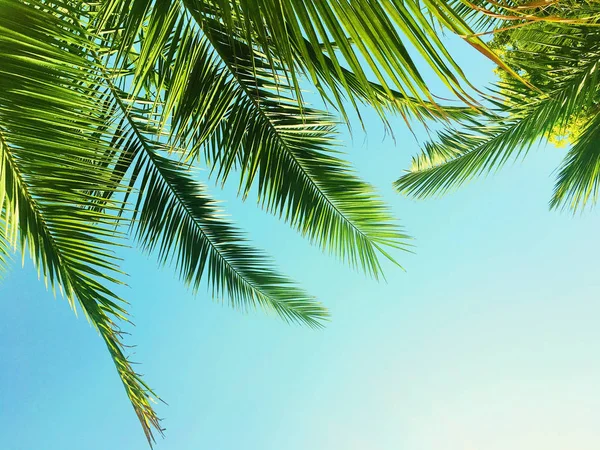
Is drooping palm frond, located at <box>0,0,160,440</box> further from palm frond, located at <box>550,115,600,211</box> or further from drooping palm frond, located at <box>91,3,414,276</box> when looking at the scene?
palm frond, located at <box>550,115,600,211</box>

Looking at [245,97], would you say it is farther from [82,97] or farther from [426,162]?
[426,162]

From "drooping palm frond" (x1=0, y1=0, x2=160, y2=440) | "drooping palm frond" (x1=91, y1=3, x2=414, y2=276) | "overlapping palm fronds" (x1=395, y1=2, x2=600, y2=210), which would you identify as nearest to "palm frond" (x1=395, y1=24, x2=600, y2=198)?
"overlapping palm fronds" (x1=395, y1=2, x2=600, y2=210)

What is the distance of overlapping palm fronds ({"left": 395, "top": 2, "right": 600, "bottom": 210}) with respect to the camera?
2.27 metres

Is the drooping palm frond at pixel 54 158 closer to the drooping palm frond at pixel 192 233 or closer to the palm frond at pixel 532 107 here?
the drooping palm frond at pixel 192 233

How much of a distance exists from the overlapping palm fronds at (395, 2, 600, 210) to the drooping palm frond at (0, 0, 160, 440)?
Answer: 128cm

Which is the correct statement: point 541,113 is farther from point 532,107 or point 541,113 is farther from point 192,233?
point 192,233

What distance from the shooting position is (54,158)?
4.33 feet

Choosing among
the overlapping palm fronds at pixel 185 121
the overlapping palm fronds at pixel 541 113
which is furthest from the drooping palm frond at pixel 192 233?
the overlapping palm fronds at pixel 541 113

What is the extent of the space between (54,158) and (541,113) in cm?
253

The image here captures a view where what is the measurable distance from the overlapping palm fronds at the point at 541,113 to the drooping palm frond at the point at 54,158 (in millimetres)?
1283

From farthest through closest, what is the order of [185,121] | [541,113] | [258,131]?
[541,113]
[258,131]
[185,121]

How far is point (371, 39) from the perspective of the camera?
0.61 metres

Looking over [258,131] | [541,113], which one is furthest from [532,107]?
[258,131]

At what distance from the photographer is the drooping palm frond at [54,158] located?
1154mm
